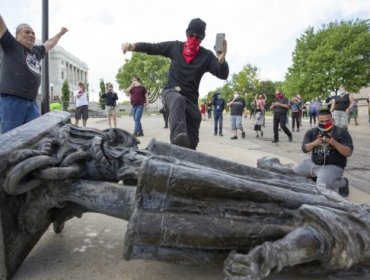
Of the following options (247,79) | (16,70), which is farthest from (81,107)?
(247,79)

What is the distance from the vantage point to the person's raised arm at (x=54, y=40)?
501cm

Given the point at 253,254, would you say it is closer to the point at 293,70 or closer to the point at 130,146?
the point at 130,146

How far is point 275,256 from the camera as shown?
6.33ft

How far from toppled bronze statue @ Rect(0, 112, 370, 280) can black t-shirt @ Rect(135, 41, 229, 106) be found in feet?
7.16

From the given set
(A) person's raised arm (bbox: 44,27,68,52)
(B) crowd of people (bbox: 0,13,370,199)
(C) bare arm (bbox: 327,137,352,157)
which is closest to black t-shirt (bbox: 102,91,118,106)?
(A) person's raised arm (bbox: 44,27,68,52)

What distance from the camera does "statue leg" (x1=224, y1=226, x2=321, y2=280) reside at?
1.89 meters

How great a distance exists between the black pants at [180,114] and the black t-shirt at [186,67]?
0.13m

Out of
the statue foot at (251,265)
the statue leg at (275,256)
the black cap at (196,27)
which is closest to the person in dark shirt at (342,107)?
the black cap at (196,27)

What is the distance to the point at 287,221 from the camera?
2.20 meters

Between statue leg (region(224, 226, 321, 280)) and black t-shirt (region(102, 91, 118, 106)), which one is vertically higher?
black t-shirt (region(102, 91, 118, 106))

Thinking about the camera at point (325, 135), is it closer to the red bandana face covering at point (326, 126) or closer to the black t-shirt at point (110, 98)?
the red bandana face covering at point (326, 126)

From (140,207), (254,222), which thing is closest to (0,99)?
(140,207)

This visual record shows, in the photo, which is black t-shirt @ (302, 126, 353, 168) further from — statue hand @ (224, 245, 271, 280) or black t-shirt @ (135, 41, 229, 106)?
statue hand @ (224, 245, 271, 280)

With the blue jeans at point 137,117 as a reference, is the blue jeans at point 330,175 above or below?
below
